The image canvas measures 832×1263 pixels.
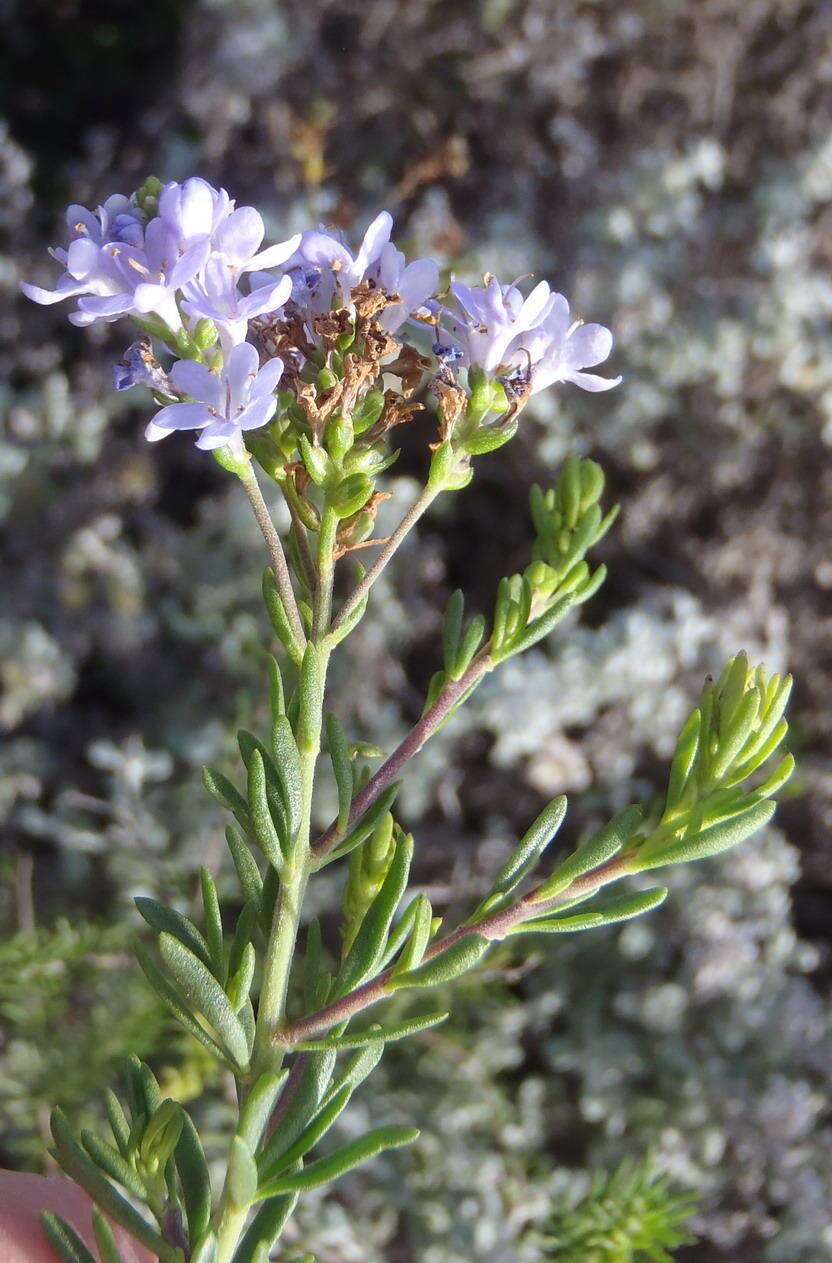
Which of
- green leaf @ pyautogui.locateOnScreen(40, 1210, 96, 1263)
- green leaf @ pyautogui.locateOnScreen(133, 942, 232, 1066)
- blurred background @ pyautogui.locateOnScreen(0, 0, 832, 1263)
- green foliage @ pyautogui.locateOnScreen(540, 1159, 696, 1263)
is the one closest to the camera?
green leaf @ pyautogui.locateOnScreen(133, 942, 232, 1066)

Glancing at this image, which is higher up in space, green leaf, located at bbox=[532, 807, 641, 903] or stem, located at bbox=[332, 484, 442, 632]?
stem, located at bbox=[332, 484, 442, 632]

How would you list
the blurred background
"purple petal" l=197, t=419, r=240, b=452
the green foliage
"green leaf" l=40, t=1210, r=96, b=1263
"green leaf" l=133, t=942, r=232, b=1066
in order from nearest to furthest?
"purple petal" l=197, t=419, r=240, b=452, "green leaf" l=133, t=942, r=232, b=1066, "green leaf" l=40, t=1210, r=96, b=1263, the green foliage, the blurred background

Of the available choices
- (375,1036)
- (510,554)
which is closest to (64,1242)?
(375,1036)

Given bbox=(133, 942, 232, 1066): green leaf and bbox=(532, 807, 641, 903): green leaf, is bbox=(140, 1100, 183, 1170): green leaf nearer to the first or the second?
bbox=(133, 942, 232, 1066): green leaf

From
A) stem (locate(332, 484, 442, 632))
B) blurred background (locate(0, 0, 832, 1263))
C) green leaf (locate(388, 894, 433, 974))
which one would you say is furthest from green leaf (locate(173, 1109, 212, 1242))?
blurred background (locate(0, 0, 832, 1263))

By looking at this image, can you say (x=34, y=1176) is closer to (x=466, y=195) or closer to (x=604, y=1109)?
(x=604, y=1109)
